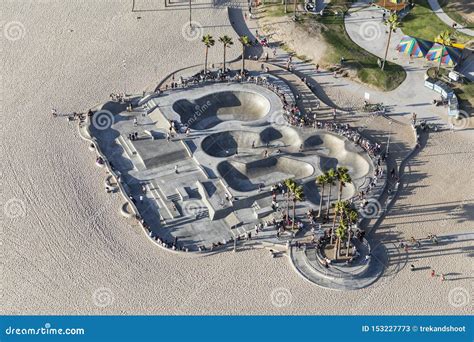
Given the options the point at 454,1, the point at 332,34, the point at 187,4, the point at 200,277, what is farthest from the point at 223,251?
the point at 454,1

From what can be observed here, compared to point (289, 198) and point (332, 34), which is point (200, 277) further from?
point (332, 34)

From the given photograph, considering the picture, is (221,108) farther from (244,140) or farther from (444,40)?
(444,40)
